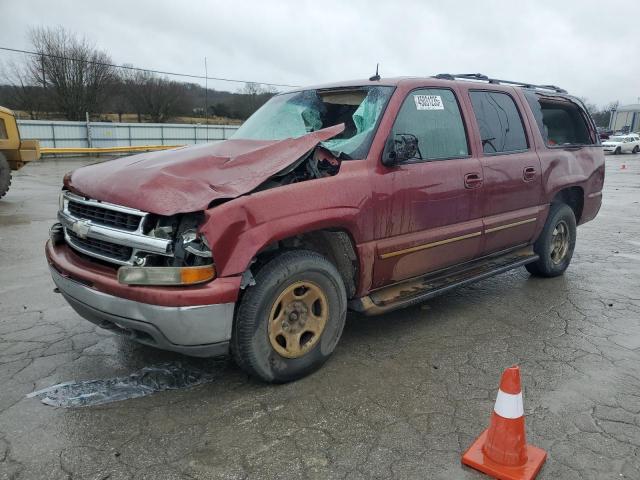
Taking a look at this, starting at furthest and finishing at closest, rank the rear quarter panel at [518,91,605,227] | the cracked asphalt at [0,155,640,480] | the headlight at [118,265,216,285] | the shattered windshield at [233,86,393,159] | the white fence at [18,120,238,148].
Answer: the white fence at [18,120,238,148]
the rear quarter panel at [518,91,605,227]
the shattered windshield at [233,86,393,159]
the headlight at [118,265,216,285]
the cracked asphalt at [0,155,640,480]

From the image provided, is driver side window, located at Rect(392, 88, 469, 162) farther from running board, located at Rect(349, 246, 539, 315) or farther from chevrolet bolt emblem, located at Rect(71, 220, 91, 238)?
chevrolet bolt emblem, located at Rect(71, 220, 91, 238)

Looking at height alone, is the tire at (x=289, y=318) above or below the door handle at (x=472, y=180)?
below

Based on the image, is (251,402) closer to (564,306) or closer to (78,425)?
(78,425)

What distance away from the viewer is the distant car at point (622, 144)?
36719mm

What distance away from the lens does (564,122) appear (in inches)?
235

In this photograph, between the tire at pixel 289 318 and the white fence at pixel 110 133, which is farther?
the white fence at pixel 110 133

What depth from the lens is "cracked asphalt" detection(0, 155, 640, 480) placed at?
2.56m

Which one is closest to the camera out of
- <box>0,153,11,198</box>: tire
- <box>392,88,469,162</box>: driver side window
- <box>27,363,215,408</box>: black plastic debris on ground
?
<box>27,363,215,408</box>: black plastic debris on ground

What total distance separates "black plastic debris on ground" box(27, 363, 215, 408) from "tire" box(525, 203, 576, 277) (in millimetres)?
3773

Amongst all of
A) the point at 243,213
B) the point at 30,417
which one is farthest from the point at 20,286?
the point at 243,213

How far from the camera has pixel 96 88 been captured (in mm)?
38281

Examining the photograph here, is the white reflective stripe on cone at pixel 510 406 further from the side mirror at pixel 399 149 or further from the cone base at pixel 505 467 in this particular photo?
the side mirror at pixel 399 149

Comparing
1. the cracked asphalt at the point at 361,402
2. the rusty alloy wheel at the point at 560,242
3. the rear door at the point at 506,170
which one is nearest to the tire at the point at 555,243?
the rusty alloy wheel at the point at 560,242

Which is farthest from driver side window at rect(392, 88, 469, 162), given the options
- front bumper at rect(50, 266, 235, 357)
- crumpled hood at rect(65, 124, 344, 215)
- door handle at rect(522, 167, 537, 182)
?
front bumper at rect(50, 266, 235, 357)
